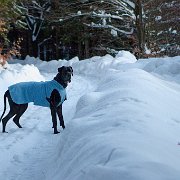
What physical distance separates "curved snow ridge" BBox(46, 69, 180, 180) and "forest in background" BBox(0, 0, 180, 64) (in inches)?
489

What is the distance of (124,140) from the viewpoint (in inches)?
161

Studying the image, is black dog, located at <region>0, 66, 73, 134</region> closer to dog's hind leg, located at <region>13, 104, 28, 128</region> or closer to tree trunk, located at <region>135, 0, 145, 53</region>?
dog's hind leg, located at <region>13, 104, 28, 128</region>

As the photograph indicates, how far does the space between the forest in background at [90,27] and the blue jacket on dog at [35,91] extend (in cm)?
980

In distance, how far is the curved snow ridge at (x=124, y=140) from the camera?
334cm

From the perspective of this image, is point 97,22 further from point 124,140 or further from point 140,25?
point 124,140

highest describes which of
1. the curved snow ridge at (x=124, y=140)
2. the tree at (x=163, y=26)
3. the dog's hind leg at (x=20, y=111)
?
the tree at (x=163, y=26)

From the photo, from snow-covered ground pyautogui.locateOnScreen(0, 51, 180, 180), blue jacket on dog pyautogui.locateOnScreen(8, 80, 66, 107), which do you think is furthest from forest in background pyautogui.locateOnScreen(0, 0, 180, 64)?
snow-covered ground pyautogui.locateOnScreen(0, 51, 180, 180)

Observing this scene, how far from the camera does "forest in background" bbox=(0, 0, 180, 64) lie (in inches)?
962

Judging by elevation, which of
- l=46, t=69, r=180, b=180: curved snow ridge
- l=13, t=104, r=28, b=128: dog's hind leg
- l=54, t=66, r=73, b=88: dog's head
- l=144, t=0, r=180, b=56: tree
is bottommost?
l=13, t=104, r=28, b=128: dog's hind leg

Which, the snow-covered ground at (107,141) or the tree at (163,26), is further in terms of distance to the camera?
the tree at (163,26)

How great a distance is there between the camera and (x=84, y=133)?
504cm

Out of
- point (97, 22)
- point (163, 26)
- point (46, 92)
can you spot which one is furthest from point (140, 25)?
point (46, 92)

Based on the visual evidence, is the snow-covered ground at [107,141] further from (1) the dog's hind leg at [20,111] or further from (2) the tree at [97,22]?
(2) the tree at [97,22]

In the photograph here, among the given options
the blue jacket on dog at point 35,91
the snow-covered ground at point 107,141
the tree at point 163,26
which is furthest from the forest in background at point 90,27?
the snow-covered ground at point 107,141
